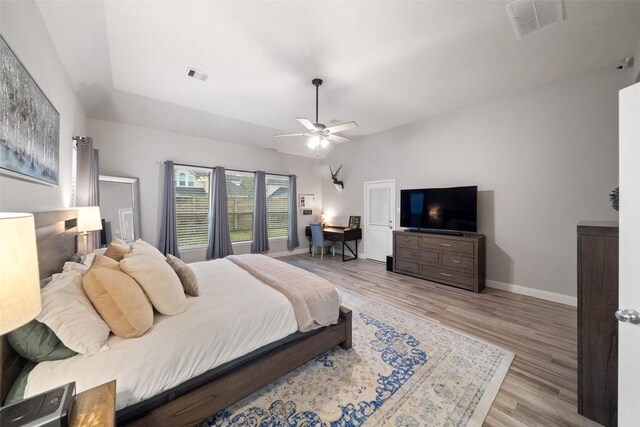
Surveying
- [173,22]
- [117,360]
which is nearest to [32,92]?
[173,22]

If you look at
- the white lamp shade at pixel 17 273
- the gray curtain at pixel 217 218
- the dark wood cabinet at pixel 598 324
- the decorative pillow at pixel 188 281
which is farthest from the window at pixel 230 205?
the dark wood cabinet at pixel 598 324

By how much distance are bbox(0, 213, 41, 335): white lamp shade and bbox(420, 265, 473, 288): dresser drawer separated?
416 cm

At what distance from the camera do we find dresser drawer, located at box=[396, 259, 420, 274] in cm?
407

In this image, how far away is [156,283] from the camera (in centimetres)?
147

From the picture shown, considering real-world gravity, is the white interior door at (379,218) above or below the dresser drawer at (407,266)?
above

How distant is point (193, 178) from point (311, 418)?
181 inches

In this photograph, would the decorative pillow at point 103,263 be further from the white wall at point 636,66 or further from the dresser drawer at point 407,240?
the white wall at point 636,66

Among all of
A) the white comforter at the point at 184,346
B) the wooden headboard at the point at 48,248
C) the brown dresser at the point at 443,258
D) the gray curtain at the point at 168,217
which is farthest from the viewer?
the gray curtain at the point at 168,217

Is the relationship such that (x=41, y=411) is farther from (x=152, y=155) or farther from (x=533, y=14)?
(x=152, y=155)

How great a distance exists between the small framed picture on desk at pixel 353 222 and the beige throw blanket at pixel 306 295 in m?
3.51

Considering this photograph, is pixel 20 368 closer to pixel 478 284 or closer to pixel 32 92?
pixel 32 92

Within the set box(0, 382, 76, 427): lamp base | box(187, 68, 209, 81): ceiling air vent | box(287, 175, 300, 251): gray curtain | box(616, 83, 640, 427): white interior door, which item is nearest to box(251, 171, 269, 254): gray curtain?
box(287, 175, 300, 251): gray curtain

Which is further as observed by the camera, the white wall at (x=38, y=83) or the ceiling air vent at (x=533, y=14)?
the ceiling air vent at (x=533, y=14)

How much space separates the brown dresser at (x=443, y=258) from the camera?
11.3 ft
